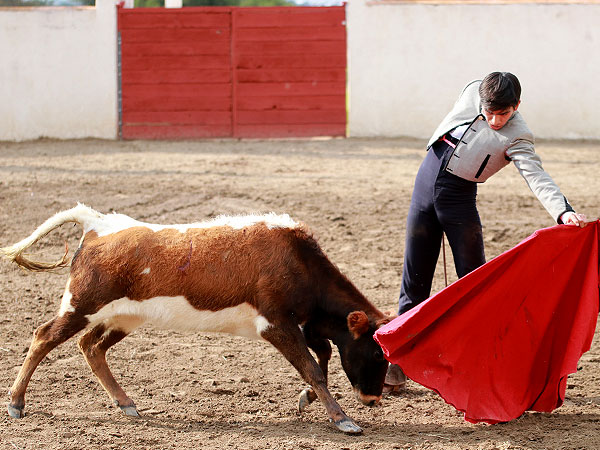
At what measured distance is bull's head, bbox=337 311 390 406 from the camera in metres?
4.23

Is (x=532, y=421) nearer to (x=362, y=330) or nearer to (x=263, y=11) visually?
(x=362, y=330)

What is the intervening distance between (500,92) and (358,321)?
1.25m

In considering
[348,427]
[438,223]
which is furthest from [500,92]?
[348,427]

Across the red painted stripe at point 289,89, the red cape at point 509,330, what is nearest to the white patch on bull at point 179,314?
the red cape at point 509,330

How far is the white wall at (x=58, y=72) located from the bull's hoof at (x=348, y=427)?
34.4 feet

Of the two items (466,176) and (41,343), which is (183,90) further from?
(466,176)

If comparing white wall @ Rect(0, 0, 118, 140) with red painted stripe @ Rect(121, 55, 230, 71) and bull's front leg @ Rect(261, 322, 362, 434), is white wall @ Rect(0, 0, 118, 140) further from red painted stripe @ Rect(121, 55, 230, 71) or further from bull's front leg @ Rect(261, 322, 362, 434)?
bull's front leg @ Rect(261, 322, 362, 434)

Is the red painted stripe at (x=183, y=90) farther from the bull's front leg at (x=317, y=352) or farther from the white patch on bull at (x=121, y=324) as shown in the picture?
the bull's front leg at (x=317, y=352)

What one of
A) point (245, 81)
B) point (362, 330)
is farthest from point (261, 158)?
point (362, 330)

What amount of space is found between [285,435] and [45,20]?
36.6ft

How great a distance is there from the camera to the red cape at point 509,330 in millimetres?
4074

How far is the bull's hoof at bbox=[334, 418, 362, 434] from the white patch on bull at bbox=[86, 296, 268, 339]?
1.86ft

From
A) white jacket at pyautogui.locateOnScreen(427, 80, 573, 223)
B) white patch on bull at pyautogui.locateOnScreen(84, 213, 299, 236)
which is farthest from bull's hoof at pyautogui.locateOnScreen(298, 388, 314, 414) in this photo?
Answer: white jacket at pyautogui.locateOnScreen(427, 80, 573, 223)

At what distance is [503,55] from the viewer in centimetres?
1356
